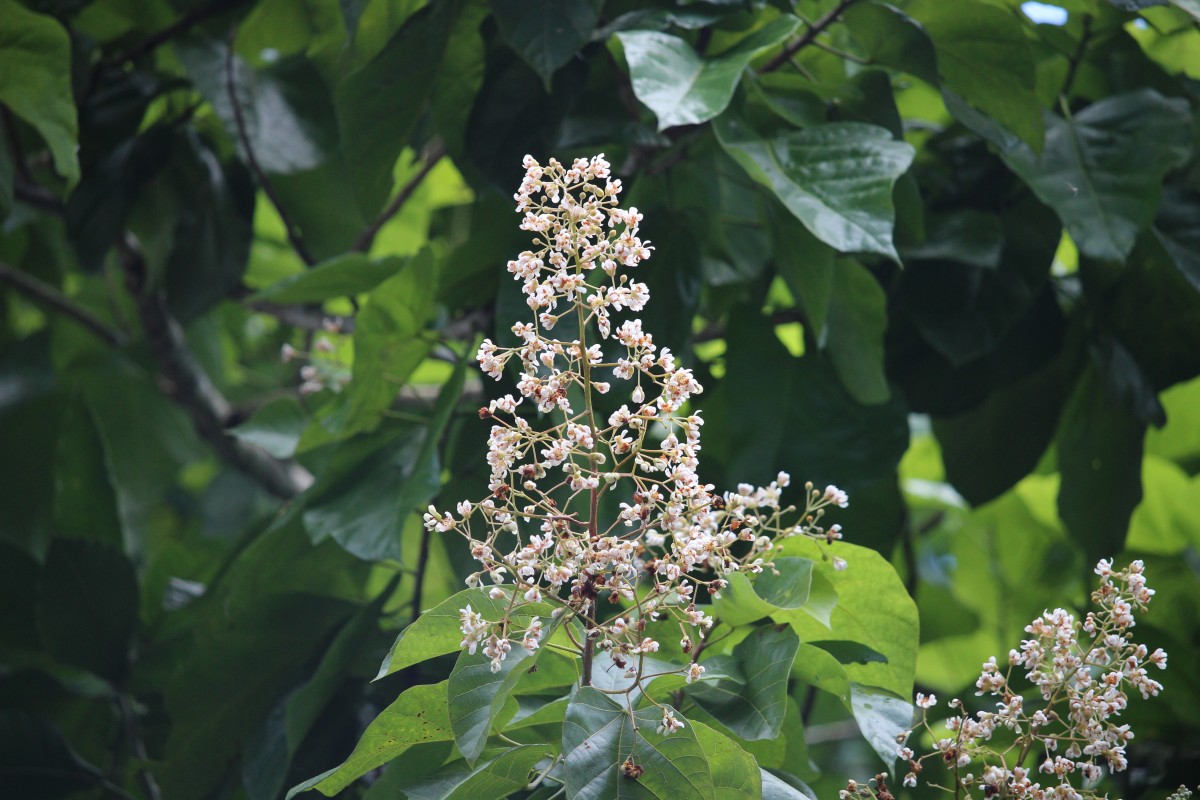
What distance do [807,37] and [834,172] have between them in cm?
14

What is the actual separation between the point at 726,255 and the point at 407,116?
294 mm

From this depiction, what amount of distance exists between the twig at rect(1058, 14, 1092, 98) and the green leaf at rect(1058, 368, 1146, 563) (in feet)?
0.78

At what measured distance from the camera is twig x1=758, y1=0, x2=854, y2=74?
2.34ft

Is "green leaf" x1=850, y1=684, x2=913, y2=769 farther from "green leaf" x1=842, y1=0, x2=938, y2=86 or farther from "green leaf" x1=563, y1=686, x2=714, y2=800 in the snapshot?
"green leaf" x1=842, y1=0, x2=938, y2=86

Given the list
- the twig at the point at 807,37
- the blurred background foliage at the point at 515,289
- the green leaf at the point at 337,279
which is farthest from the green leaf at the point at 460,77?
the twig at the point at 807,37

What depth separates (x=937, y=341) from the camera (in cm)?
78

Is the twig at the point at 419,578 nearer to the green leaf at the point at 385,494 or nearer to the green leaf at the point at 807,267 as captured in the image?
the green leaf at the point at 385,494

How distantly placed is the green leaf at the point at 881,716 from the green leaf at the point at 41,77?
622mm

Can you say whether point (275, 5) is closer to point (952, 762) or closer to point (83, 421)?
point (83, 421)

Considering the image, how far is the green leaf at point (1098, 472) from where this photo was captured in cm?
86

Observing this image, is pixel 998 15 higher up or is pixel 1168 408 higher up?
pixel 998 15

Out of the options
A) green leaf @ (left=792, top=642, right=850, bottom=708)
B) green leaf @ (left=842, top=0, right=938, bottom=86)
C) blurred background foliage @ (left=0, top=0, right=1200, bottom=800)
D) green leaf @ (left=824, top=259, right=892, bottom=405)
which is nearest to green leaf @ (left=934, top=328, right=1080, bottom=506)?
blurred background foliage @ (left=0, top=0, right=1200, bottom=800)

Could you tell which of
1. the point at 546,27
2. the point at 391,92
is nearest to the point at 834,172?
the point at 546,27

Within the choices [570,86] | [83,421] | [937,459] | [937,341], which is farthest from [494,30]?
[937,459]
